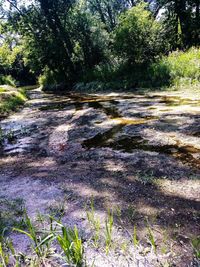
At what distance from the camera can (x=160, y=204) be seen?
2.74 meters

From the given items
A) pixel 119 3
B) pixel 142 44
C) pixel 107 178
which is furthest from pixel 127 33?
pixel 119 3

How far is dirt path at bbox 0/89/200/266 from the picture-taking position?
2.62 metres

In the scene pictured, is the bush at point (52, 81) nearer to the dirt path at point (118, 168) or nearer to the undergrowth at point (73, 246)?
the dirt path at point (118, 168)

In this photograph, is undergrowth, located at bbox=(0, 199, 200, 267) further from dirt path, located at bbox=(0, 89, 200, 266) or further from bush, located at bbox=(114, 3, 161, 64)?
bush, located at bbox=(114, 3, 161, 64)

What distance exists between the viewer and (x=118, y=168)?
3.77 meters

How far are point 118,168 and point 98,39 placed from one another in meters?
16.0

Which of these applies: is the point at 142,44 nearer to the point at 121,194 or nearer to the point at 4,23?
the point at 4,23

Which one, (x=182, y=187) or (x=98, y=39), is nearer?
(x=182, y=187)

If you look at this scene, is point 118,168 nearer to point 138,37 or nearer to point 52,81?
point 138,37

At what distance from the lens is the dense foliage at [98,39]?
1431 cm

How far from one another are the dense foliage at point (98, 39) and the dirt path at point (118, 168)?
6366mm

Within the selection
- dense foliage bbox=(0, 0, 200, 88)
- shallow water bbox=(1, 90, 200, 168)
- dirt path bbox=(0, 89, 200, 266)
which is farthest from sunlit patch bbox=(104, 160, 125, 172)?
dense foliage bbox=(0, 0, 200, 88)

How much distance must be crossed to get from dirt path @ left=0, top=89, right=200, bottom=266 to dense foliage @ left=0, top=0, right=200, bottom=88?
6.37 meters

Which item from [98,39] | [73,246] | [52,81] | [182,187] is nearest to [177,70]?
[98,39]
